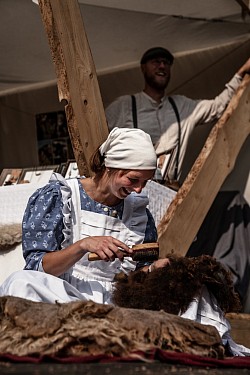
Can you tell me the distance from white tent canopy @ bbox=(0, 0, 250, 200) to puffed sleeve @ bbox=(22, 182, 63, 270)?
2619 millimetres

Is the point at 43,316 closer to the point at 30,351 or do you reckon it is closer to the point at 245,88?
the point at 30,351

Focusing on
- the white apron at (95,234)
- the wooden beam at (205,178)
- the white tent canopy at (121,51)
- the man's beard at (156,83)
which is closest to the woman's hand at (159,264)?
the white apron at (95,234)

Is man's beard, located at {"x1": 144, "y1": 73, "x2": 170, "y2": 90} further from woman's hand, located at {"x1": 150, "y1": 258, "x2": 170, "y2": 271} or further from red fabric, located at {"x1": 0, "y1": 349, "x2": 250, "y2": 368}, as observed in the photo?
red fabric, located at {"x1": 0, "y1": 349, "x2": 250, "y2": 368}

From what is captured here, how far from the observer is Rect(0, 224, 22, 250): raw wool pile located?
17.1 feet

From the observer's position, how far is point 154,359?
260 centimetres

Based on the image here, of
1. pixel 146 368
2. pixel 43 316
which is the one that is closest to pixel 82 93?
pixel 43 316

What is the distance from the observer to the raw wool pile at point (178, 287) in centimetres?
356

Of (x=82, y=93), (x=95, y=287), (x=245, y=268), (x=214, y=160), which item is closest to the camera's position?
(x=95, y=287)

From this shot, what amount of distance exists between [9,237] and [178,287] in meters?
1.88

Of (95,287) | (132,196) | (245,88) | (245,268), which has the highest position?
(245,88)

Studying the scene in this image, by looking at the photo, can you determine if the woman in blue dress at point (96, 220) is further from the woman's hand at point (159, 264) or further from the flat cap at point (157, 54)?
the flat cap at point (157, 54)

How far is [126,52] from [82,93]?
2.59m

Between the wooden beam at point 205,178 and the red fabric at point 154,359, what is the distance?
2736mm

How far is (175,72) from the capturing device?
7.70m
